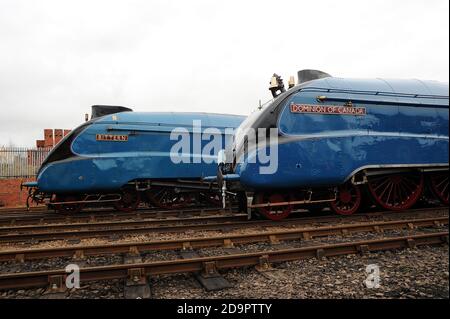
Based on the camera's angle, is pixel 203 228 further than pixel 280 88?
No

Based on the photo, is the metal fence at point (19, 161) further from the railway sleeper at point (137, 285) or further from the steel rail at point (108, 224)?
the railway sleeper at point (137, 285)

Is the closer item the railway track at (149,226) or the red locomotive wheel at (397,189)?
the railway track at (149,226)

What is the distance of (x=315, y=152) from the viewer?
713 centimetres

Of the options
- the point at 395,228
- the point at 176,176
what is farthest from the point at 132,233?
the point at 395,228

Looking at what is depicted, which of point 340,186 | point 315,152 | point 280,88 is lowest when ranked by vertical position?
point 340,186

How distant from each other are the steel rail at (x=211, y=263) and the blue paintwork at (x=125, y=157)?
5.87 metres

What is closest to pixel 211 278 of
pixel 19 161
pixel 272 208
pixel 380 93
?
pixel 272 208

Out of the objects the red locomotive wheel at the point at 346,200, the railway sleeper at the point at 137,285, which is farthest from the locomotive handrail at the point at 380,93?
the railway sleeper at the point at 137,285

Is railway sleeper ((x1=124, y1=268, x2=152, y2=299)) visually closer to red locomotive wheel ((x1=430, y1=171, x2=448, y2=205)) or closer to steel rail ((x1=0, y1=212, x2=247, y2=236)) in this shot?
steel rail ((x1=0, y1=212, x2=247, y2=236))

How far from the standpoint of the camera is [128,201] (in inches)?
405

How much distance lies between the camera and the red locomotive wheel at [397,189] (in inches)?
303
